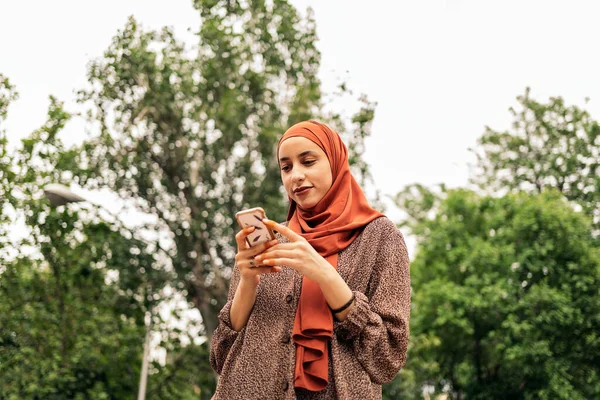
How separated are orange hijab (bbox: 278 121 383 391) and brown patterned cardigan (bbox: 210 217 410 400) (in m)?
0.04

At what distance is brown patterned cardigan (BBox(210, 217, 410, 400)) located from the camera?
2086 mm

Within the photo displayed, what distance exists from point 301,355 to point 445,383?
25.6 metres

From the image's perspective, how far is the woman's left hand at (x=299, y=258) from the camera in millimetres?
2037

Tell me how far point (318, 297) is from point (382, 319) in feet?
0.73

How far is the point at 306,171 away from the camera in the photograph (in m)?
2.37

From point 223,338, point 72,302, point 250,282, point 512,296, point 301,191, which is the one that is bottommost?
point 223,338

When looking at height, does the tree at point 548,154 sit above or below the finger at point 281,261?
Answer: above

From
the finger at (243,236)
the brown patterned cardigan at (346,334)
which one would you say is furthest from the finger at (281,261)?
the brown patterned cardigan at (346,334)

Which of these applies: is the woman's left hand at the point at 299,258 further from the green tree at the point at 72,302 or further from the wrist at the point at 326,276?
the green tree at the point at 72,302

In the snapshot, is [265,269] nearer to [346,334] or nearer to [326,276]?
[326,276]

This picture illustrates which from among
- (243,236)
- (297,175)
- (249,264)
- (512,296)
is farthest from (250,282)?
(512,296)

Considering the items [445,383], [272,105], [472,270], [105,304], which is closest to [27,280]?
[105,304]

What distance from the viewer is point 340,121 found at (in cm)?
1555

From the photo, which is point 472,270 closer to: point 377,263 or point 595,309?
point 595,309
